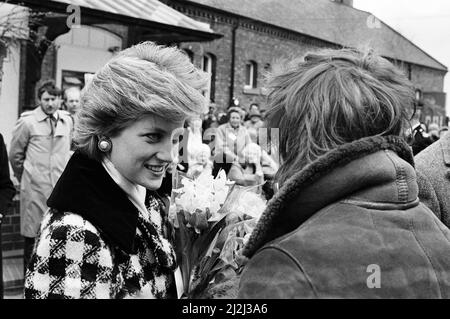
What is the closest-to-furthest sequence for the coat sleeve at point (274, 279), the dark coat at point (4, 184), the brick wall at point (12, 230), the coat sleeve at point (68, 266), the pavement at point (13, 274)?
the coat sleeve at point (274, 279) → the coat sleeve at point (68, 266) → the dark coat at point (4, 184) → the pavement at point (13, 274) → the brick wall at point (12, 230)

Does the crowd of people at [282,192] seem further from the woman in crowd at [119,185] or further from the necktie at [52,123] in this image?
the necktie at [52,123]

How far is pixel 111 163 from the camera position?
7.38ft

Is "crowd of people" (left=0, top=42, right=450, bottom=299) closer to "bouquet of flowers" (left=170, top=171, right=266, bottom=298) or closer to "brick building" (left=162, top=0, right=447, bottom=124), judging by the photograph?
"bouquet of flowers" (left=170, top=171, right=266, bottom=298)

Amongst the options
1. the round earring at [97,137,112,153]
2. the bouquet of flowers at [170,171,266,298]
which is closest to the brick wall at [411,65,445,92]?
the bouquet of flowers at [170,171,266,298]

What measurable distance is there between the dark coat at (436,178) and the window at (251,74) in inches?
968

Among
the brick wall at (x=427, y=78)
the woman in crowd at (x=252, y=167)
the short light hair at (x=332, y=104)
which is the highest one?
the brick wall at (x=427, y=78)

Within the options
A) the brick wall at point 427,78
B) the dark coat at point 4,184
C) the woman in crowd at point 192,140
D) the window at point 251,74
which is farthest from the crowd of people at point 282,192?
the brick wall at point 427,78

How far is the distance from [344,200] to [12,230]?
21.3 feet

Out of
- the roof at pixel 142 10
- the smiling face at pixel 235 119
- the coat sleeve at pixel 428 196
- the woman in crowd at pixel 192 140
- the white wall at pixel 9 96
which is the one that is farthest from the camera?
the white wall at pixel 9 96

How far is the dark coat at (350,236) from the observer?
1.51m

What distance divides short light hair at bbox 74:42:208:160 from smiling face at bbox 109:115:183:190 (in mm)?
25

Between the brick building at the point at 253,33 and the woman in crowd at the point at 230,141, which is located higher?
the brick building at the point at 253,33

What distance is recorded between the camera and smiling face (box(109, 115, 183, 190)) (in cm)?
223
